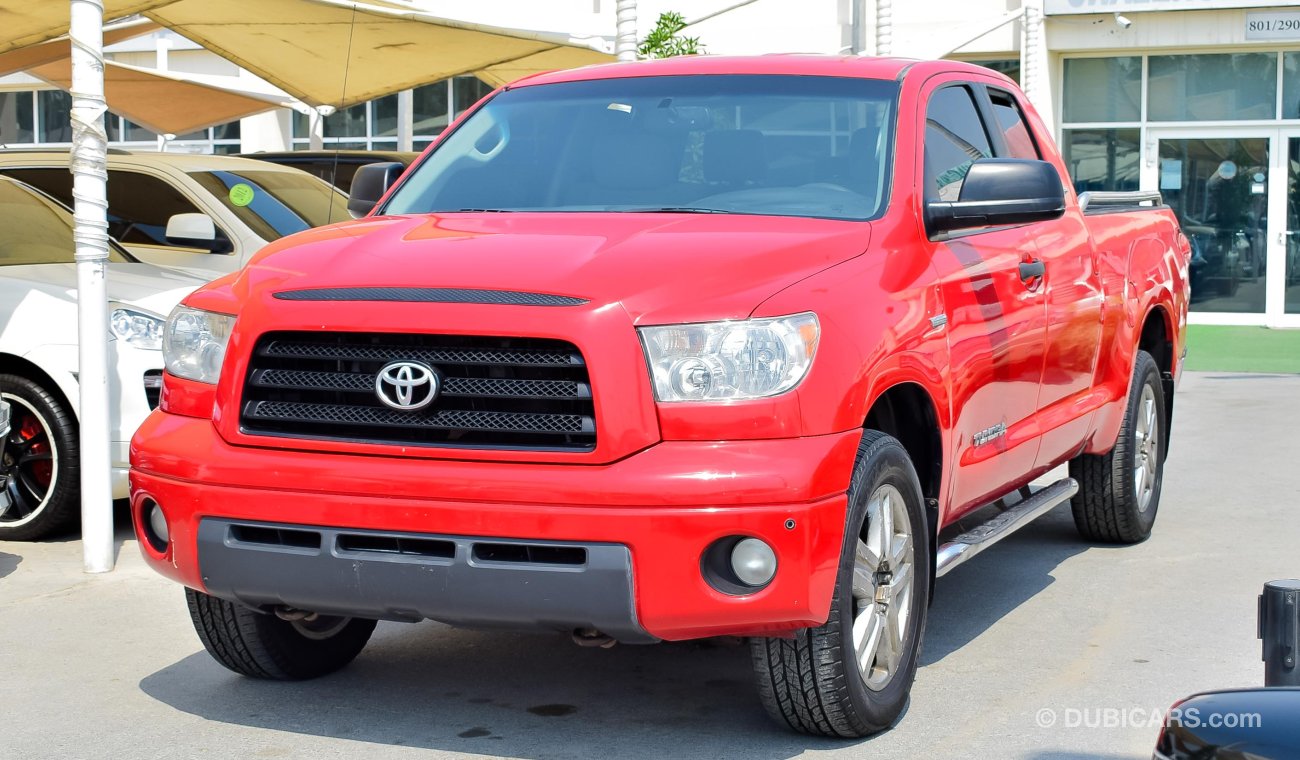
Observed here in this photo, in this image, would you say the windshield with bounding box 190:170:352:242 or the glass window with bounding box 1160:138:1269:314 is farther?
the glass window with bounding box 1160:138:1269:314

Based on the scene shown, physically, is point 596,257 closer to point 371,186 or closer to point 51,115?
point 371,186

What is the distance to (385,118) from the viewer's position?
84.4 feet

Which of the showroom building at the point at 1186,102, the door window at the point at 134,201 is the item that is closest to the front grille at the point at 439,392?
the door window at the point at 134,201

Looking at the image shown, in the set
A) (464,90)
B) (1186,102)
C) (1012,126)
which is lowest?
(1012,126)

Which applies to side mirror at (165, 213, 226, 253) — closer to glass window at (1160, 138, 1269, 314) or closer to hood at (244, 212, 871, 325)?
hood at (244, 212, 871, 325)

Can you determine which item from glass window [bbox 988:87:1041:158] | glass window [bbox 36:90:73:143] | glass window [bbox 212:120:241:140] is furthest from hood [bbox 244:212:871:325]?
glass window [bbox 36:90:73:143]

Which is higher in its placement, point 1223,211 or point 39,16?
point 39,16

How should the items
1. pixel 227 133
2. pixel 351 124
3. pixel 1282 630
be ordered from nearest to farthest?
pixel 1282 630 < pixel 351 124 < pixel 227 133

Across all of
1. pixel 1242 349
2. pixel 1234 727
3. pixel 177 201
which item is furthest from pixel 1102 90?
pixel 1234 727

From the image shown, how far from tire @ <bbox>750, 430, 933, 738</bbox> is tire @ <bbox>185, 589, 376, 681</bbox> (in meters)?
1.38

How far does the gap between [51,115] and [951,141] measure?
2566cm

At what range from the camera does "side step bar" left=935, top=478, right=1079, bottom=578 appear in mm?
4938

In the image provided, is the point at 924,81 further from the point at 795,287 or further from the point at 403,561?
the point at 403,561

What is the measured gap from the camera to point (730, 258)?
4.24 metres
